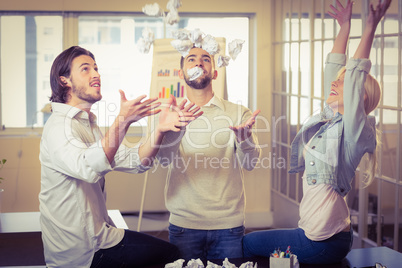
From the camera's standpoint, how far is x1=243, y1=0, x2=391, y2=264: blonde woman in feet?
6.80

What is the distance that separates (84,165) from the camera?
1.97 meters

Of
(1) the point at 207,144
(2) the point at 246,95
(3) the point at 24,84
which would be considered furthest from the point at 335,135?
(3) the point at 24,84

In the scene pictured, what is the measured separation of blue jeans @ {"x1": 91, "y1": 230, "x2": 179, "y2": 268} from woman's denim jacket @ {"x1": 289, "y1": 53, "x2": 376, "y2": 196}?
0.71 m

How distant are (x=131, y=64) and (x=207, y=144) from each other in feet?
8.96

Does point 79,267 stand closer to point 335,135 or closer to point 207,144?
point 207,144

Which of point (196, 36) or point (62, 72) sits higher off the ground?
point (196, 36)

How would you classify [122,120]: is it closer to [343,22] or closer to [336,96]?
[336,96]

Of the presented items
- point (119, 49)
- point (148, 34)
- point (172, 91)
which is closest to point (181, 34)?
point (148, 34)

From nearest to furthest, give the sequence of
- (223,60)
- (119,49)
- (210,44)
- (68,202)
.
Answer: (68,202), (210,44), (223,60), (119,49)

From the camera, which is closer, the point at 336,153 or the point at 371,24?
the point at 371,24

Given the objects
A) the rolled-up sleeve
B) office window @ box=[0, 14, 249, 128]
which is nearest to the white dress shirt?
the rolled-up sleeve

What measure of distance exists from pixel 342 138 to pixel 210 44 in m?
0.78

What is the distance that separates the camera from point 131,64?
5.08 m

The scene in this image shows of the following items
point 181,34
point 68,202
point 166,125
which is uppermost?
point 181,34
